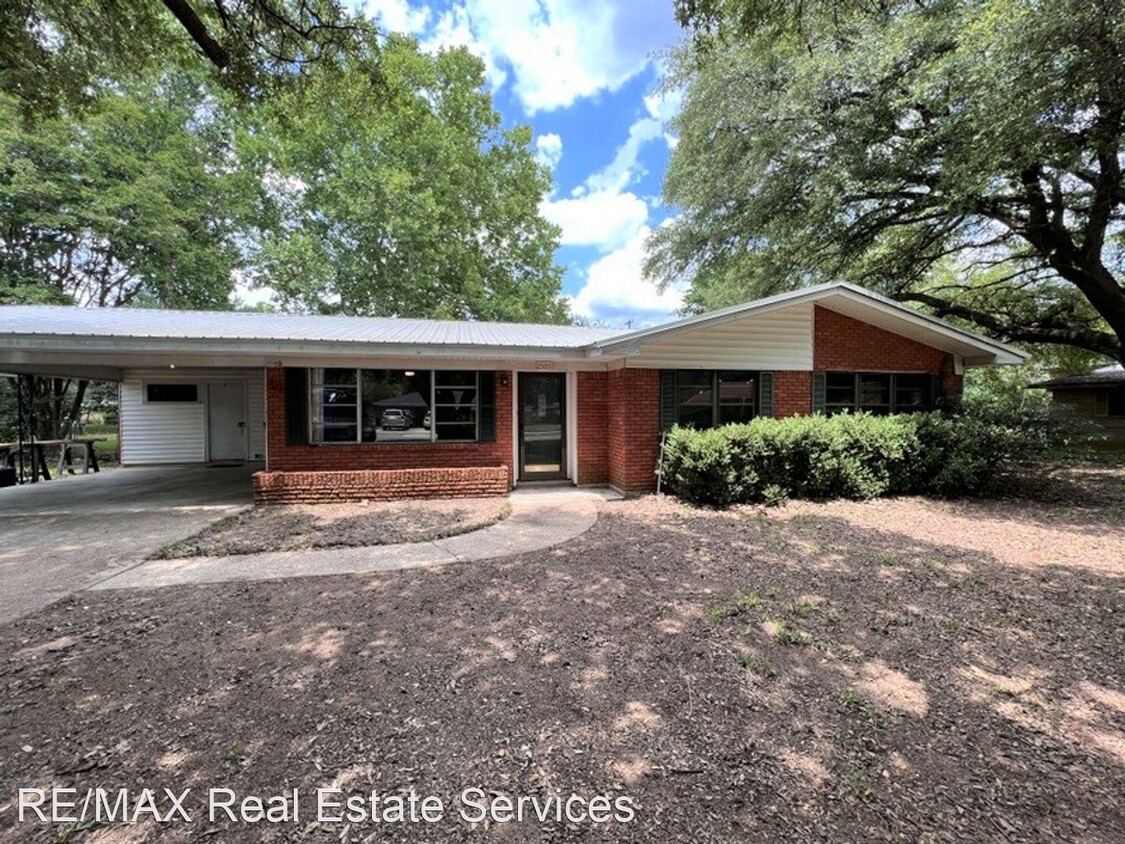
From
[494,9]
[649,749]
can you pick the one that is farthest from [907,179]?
[649,749]

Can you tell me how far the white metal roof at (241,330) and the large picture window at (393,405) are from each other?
0.70m

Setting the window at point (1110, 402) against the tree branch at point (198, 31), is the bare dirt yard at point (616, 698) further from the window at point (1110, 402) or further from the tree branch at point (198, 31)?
the window at point (1110, 402)

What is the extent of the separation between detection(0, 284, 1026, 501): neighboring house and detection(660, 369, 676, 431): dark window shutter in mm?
27

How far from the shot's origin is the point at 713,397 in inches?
357

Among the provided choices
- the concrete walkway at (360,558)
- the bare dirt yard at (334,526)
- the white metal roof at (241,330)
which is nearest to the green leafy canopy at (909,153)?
the white metal roof at (241,330)

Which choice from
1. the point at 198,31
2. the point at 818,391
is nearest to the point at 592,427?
the point at 818,391

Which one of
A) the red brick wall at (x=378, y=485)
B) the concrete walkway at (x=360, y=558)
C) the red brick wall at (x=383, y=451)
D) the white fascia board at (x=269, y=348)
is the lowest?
the concrete walkway at (x=360, y=558)

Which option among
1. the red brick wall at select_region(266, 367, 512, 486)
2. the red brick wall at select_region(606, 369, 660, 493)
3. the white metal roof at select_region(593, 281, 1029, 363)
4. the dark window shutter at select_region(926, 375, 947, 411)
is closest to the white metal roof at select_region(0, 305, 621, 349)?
the red brick wall at select_region(266, 367, 512, 486)

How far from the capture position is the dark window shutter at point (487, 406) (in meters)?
8.69

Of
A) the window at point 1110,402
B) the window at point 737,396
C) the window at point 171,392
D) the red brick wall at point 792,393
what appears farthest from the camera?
the window at point 1110,402

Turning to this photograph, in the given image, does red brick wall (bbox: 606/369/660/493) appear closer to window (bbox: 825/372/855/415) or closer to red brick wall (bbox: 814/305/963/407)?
red brick wall (bbox: 814/305/963/407)

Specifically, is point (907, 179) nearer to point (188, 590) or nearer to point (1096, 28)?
point (1096, 28)

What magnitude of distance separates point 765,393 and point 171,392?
1360 centimetres

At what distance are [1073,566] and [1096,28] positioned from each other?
23.9ft
